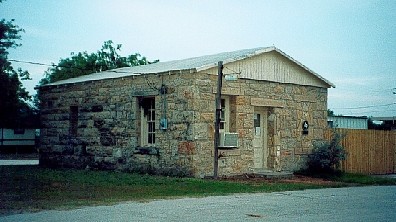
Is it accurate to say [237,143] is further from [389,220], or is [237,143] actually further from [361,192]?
[389,220]

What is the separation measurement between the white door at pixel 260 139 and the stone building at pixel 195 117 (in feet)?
0.12

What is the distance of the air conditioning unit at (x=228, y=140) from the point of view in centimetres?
1706

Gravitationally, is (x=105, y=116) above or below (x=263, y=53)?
below

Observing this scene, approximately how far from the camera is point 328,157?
63.5 feet

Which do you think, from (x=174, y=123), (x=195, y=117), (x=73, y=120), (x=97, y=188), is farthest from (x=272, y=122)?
(x=73, y=120)

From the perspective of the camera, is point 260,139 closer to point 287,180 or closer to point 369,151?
point 287,180

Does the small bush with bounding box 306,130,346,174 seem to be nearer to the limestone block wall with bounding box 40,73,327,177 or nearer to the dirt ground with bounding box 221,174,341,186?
the limestone block wall with bounding box 40,73,327,177

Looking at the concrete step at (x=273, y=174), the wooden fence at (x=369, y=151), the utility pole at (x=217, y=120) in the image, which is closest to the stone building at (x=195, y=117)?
the concrete step at (x=273, y=174)

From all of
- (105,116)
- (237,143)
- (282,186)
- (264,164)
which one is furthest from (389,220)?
(105,116)

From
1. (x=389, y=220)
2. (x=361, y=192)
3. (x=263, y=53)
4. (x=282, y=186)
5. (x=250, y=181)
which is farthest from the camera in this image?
(x=263, y=53)

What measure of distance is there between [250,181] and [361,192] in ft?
12.5

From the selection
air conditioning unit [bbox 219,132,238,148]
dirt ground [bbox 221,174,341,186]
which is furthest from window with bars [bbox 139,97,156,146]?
dirt ground [bbox 221,174,341,186]

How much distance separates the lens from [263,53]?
18688mm

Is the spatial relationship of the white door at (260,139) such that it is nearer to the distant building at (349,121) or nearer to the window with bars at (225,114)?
the window with bars at (225,114)
